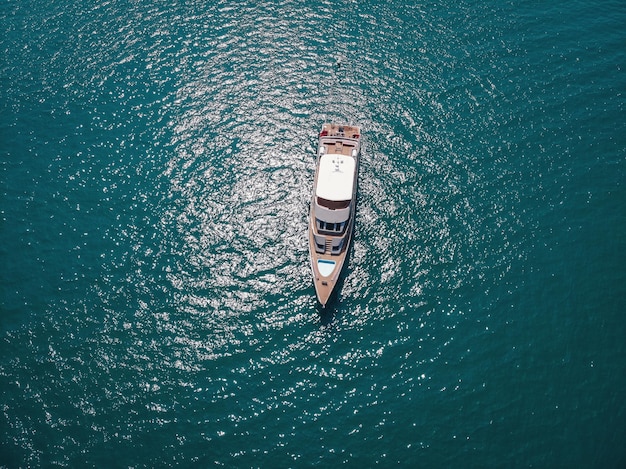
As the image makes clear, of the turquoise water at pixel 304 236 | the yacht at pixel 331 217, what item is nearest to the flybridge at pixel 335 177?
the yacht at pixel 331 217

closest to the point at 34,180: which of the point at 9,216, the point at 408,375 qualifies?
the point at 9,216

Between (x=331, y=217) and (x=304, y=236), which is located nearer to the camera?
(x=331, y=217)

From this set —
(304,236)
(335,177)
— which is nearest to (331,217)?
(335,177)

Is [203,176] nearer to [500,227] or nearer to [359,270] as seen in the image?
[359,270]

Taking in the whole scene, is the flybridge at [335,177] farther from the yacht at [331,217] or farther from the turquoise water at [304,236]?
the turquoise water at [304,236]


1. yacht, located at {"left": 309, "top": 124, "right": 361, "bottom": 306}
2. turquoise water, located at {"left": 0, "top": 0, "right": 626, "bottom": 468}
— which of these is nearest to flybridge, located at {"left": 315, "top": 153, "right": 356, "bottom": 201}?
yacht, located at {"left": 309, "top": 124, "right": 361, "bottom": 306}

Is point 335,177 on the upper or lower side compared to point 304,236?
upper

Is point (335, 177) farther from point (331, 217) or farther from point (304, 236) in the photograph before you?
point (304, 236)
